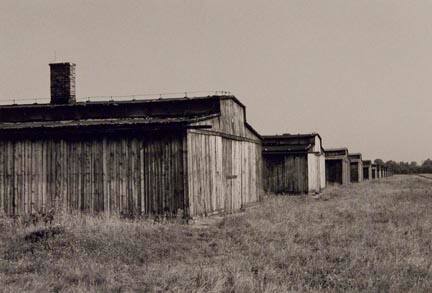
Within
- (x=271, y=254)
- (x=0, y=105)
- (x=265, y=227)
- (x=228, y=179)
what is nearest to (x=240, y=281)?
(x=271, y=254)

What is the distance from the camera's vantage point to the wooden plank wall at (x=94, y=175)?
17.0 metres

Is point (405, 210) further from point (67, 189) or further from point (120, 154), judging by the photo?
point (67, 189)

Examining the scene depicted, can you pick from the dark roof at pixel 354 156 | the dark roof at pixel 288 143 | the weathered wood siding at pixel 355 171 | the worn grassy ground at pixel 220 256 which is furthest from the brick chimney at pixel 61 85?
the dark roof at pixel 354 156

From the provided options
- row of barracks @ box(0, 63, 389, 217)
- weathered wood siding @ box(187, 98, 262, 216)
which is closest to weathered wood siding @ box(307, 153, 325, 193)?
weathered wood siding @ box(187, 98, 262, 216)

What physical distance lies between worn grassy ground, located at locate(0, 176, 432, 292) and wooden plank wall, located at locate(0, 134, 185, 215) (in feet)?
5.39

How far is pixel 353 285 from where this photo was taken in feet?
29.9

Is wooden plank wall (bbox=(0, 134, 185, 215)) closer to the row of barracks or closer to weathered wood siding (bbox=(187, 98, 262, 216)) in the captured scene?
the row of barracks

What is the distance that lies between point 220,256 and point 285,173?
72.1 feet

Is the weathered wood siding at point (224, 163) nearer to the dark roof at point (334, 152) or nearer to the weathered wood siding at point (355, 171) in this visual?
the dark roof at point (334, 152)

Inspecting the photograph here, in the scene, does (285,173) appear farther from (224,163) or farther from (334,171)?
(334,171)

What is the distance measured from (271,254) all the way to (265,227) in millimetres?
3913

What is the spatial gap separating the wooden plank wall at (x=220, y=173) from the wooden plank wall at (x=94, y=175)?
0.82m

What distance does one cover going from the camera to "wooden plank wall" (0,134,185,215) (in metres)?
17.0

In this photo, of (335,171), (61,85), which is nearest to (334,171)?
(335,171)
